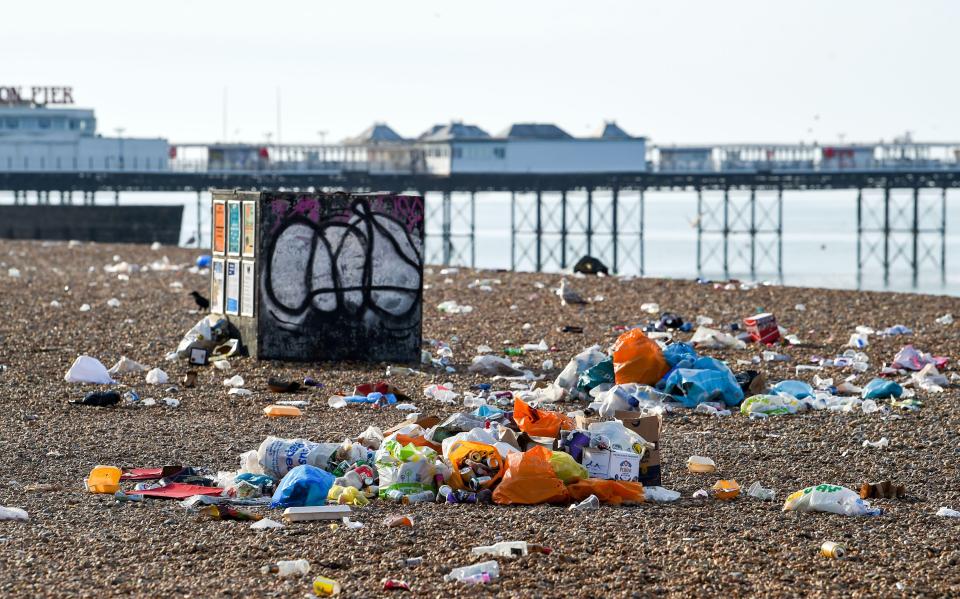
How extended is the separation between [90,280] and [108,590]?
16.7 meters

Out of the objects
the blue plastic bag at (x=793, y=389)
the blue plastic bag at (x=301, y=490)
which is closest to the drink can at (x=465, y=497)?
the blue plastic bag at (x=301, y=490)

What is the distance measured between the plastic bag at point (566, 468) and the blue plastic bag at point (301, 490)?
1145mm

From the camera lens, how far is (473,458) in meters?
7.14

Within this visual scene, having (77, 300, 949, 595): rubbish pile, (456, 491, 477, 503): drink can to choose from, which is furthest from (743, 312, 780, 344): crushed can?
(456, 491, 477, 503): drink can

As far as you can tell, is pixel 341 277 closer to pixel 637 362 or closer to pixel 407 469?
pixel 637 362

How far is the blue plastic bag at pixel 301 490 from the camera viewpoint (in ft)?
22.3

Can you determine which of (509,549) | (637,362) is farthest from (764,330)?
(509,549)

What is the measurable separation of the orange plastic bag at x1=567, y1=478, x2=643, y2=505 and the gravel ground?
0.17 m

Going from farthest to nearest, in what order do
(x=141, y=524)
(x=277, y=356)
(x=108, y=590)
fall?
(x=277, y=356) < (x=141, y=524) < (x=108, y=590)

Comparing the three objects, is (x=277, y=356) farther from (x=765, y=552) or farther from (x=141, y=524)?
(x=765, y=552)

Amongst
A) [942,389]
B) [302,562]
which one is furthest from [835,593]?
[942,389]

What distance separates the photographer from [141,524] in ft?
20.7

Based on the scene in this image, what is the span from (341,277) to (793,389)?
4.04m

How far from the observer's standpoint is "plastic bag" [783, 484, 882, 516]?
263 inches
